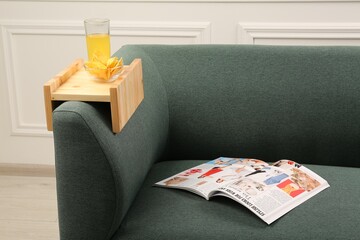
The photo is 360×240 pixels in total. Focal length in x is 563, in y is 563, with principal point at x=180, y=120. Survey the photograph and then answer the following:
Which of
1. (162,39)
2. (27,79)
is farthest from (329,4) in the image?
(27,79)

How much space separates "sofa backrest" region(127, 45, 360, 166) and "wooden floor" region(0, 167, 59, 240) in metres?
0.73

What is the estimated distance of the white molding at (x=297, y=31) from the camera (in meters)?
2.58

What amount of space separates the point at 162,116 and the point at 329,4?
1.05m

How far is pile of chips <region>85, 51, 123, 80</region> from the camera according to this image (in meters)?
1.65

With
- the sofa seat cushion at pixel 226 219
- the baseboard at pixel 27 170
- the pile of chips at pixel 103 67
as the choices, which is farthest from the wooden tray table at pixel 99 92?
the baseboard at pixel 27 170

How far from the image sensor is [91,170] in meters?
1.53

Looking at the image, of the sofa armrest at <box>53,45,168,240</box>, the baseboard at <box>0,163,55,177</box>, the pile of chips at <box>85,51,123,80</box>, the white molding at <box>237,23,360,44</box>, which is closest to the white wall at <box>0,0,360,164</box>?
the white molding at <box>237,23,360,44</box>

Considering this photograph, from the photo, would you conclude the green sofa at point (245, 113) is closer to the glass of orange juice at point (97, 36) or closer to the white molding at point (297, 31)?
the glass of orange juice at point (97, 36)

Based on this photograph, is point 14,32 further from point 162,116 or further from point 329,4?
point 329,4

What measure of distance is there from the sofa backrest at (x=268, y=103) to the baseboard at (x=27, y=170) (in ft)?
3.48

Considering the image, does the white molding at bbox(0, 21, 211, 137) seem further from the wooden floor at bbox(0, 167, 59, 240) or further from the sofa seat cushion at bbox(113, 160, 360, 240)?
the sofa seat cushion at bbox(113, 160, 360, 240)

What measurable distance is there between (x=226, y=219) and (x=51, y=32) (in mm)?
1545

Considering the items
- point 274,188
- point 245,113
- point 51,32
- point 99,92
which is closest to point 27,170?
point 51,32

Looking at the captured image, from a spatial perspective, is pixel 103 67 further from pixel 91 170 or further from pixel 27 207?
pixel 27 207
